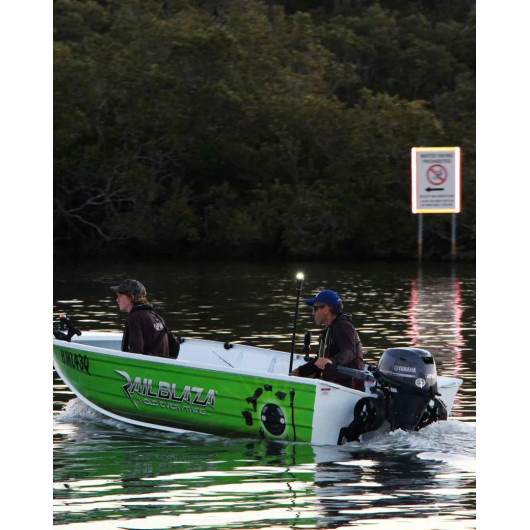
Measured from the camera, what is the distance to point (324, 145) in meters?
52.3

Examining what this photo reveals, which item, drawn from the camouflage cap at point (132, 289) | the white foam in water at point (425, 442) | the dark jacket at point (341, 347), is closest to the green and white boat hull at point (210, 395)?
the white foam in water at point (425, 442)

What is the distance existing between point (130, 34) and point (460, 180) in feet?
45.7

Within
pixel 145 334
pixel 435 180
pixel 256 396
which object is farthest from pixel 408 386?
pixel 435 180

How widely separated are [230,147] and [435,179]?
9004 mm

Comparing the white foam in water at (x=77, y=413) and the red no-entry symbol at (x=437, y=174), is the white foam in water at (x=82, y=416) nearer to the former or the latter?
the white foam in water at (x=77, y=413)

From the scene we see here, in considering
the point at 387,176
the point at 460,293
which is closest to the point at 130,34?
the point at 387,176

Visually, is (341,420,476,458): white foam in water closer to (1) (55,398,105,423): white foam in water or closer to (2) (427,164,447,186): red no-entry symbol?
(1) (55,398,105,423): white foam in water

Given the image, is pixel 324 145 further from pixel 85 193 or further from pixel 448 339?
pixel 448 339

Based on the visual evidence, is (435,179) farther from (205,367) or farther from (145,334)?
(205,367)

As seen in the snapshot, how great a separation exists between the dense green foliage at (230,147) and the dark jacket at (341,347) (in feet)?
121

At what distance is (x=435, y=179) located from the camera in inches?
1842

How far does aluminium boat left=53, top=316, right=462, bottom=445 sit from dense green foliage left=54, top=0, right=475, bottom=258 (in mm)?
35878

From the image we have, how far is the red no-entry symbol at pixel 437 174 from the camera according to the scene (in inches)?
1832
